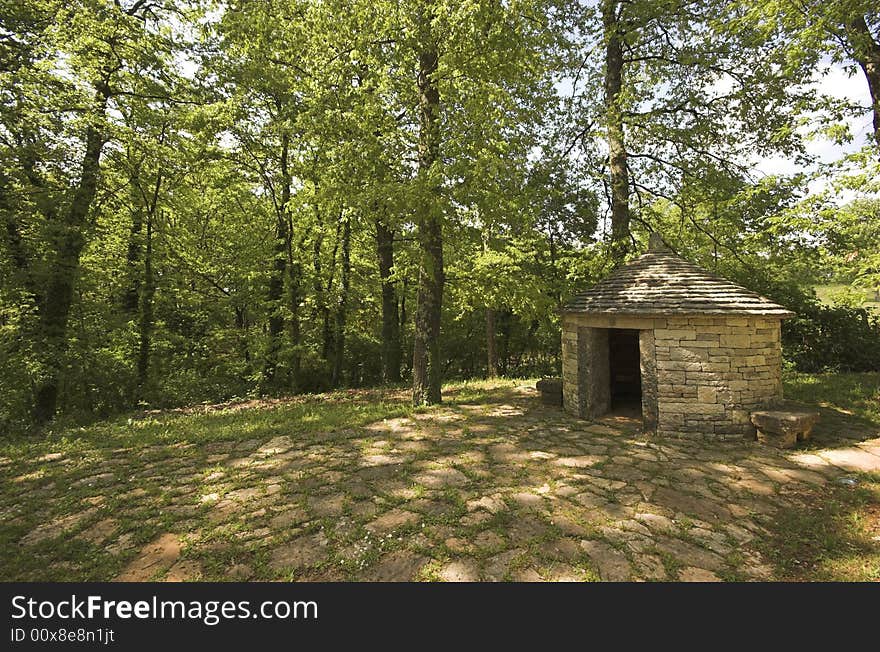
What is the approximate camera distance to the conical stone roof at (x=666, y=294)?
644cm

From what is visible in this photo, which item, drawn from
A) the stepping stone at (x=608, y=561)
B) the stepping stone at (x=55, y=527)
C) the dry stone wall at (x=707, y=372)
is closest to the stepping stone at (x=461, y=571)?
the stepping stone at (x=608, y=561)

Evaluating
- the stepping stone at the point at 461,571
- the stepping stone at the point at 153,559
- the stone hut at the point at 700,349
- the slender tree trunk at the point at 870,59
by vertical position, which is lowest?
the stepping stone at the point at 461,571

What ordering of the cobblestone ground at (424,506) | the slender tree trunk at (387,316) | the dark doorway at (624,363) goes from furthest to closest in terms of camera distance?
the slender tree trunk at (387,316) → the dark doorway at (624,363) → the cobblestone ground at (424,506)

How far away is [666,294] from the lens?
272 inches

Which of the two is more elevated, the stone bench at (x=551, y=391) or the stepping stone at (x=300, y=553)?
the stone bench at (x=551, y=391)

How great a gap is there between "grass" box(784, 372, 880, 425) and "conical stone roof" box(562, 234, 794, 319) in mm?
2978

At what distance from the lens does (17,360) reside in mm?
8578

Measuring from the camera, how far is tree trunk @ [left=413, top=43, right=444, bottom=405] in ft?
24.0

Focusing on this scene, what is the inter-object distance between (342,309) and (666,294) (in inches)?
395

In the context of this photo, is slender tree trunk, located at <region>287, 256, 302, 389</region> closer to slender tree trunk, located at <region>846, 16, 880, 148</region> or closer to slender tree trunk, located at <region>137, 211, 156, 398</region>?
slender tree trunk, located at <region>137, 211, 156, 398</region>

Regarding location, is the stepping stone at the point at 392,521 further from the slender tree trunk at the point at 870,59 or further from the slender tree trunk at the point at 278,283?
the slender tree trunk at the point at 870,59

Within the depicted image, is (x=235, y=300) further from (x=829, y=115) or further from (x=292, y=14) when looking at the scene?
(x=829, y=115)

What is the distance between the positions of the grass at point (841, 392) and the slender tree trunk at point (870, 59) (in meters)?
5.00

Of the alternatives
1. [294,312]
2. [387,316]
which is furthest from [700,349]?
[294,312]
